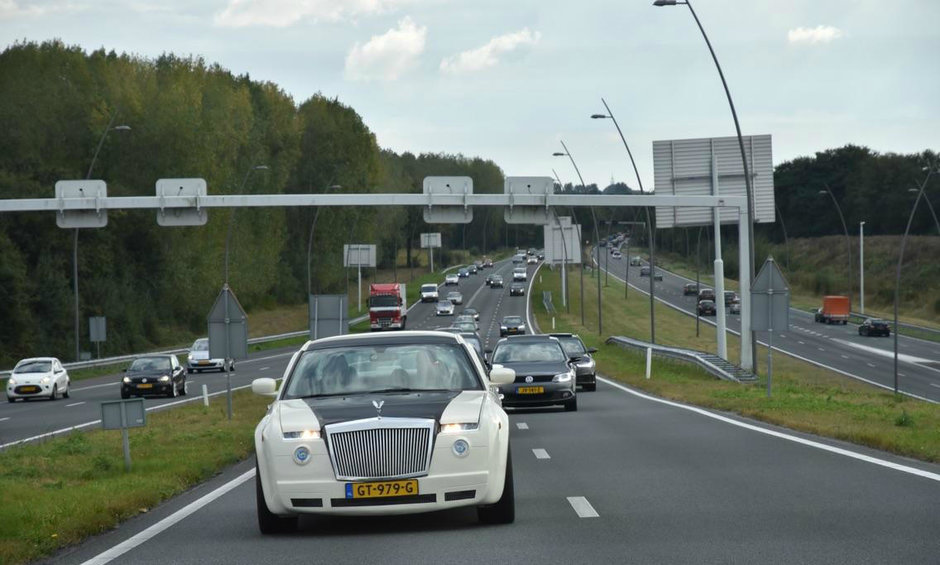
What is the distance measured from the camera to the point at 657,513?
11086 mm

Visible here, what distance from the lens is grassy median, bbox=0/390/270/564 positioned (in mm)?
11250

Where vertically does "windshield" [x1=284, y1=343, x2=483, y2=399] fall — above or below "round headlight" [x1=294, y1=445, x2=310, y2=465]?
above

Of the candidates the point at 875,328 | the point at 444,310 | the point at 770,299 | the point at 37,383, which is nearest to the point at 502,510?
the point at 770,299

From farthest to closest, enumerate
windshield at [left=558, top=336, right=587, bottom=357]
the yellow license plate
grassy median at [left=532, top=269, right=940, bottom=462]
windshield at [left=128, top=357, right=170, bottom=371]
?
windshield at [left=128, top=357, right=170, bottom=371] < windshield at [left=558, top=336, right=587, bottom=357] < grassy median at [left=532, top=269, right=940, bottom=462] < the yellow license plate

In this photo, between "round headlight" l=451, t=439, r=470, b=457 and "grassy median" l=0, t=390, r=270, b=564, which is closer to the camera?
"round headlight" l=451, t=439, r=470, b=457

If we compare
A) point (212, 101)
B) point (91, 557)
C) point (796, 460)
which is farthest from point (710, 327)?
point (91, 557)

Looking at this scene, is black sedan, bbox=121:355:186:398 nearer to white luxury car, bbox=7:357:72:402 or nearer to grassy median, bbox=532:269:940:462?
white luxury car, bbox=7:357:72:402

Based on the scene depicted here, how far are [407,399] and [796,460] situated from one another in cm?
586

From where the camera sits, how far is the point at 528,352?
29000 mm

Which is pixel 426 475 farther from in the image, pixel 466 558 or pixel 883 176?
pixel 883 176

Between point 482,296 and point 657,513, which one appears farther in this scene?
point 482,296

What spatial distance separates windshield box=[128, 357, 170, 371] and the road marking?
3408 cm

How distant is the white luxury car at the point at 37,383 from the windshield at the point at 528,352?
21.0 m

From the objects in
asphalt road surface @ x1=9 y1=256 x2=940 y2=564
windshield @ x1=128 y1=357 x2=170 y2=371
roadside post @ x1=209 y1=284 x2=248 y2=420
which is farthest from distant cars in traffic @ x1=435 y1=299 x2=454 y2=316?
asphalt road surface @ x1=9 y1=256 x2=940 y2=564
